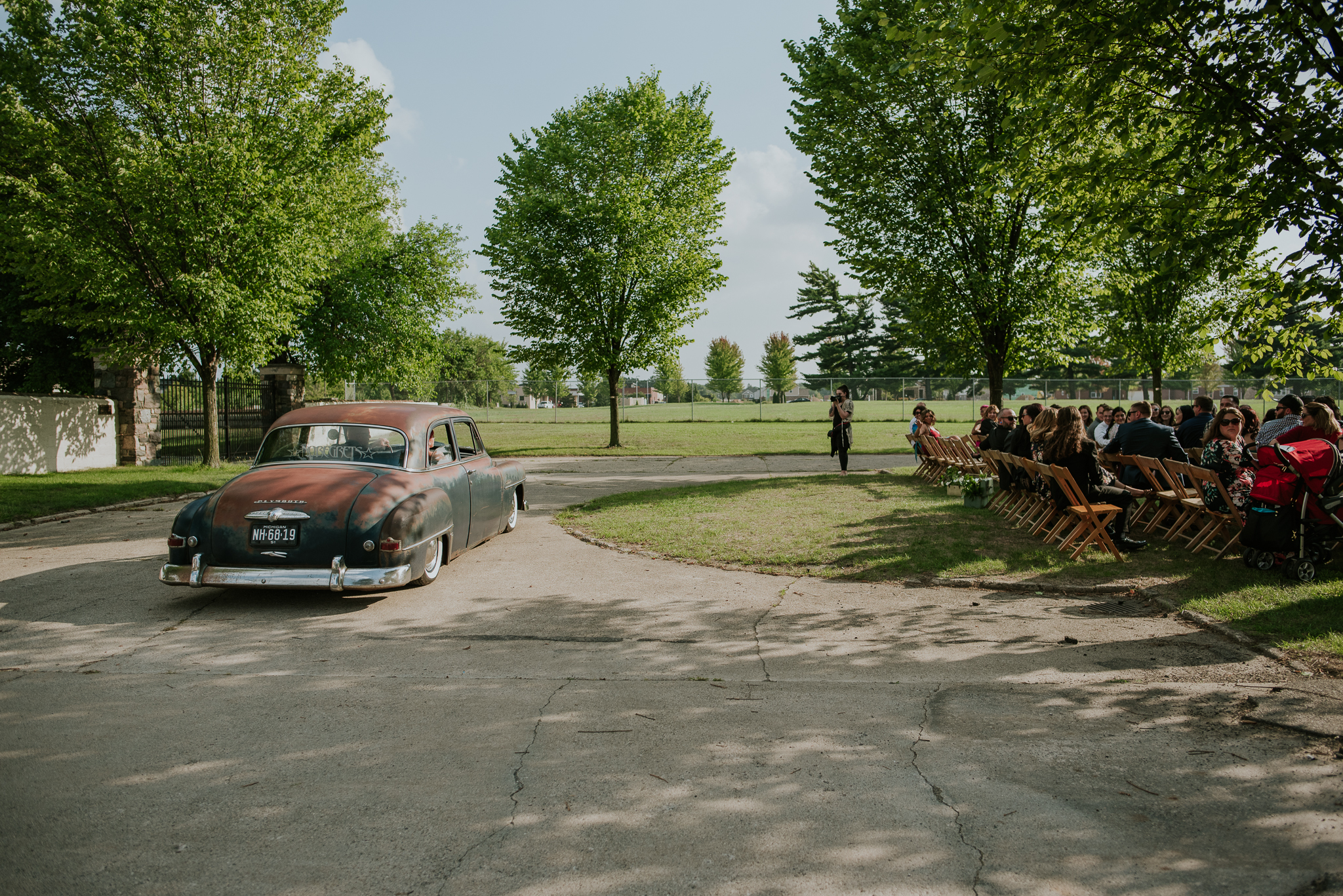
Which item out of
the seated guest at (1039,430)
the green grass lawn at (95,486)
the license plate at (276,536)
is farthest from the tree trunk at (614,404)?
the license plate at (276,536)

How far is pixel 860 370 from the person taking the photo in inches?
3263

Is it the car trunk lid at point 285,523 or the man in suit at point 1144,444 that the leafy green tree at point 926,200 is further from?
the car trunk lid at point 285,523

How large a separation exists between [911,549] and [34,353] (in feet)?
79.6

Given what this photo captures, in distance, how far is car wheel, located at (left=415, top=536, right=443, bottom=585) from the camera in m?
7.75

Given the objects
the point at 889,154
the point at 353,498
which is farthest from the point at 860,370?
the point at 353,498

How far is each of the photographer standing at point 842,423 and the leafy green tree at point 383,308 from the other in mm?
16742

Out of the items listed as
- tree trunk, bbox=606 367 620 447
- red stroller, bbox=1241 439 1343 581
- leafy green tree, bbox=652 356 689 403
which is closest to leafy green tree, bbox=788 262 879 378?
leafy green tree, bbox=652 356 689 403

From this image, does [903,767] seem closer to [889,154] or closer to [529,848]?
[529,848]

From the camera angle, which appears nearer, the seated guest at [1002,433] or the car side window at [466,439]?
the car side window at [466,439]

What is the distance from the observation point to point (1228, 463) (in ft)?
30.3

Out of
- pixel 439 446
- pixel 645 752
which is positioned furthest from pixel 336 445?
pixel 645 752

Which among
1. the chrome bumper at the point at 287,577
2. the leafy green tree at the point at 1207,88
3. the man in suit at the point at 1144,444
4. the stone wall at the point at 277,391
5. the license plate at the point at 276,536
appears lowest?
the chrome bumper at the point at 287,577

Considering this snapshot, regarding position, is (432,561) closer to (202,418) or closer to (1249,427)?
(1249,427)

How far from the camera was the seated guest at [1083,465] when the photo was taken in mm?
9438
